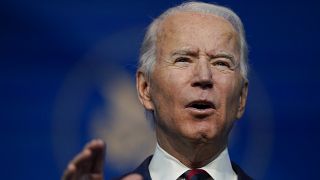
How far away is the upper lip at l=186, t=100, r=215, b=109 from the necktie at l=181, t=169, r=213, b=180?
0.58ft

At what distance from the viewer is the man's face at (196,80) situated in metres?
2.25

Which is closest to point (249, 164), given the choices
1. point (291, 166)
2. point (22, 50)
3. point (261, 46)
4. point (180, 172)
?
point (291, 166)

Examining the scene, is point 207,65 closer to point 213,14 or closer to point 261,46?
point 213,14

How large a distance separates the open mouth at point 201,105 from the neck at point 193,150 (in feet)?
0.32

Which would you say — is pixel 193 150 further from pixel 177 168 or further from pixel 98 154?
pixel 98 154

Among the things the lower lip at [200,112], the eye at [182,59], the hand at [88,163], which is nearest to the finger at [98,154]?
the hand at [88,163]

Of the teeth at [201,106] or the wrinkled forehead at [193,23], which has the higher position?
the wrinkled forehead at [193,23]

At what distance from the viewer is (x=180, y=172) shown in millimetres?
2311

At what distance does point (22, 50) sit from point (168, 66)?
0.75m

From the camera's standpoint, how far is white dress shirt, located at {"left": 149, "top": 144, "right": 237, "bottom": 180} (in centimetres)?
231

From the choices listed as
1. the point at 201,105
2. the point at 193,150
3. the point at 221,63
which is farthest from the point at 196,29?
the point at 193,150

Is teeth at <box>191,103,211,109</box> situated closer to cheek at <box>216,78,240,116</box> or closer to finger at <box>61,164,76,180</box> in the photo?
cheek at <box>216,78,240,116</box>

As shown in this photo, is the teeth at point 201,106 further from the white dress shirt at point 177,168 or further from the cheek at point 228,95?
the white dress shirt at point 177,168

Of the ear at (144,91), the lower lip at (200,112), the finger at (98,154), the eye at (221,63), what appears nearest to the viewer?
the finger at (98,154)
